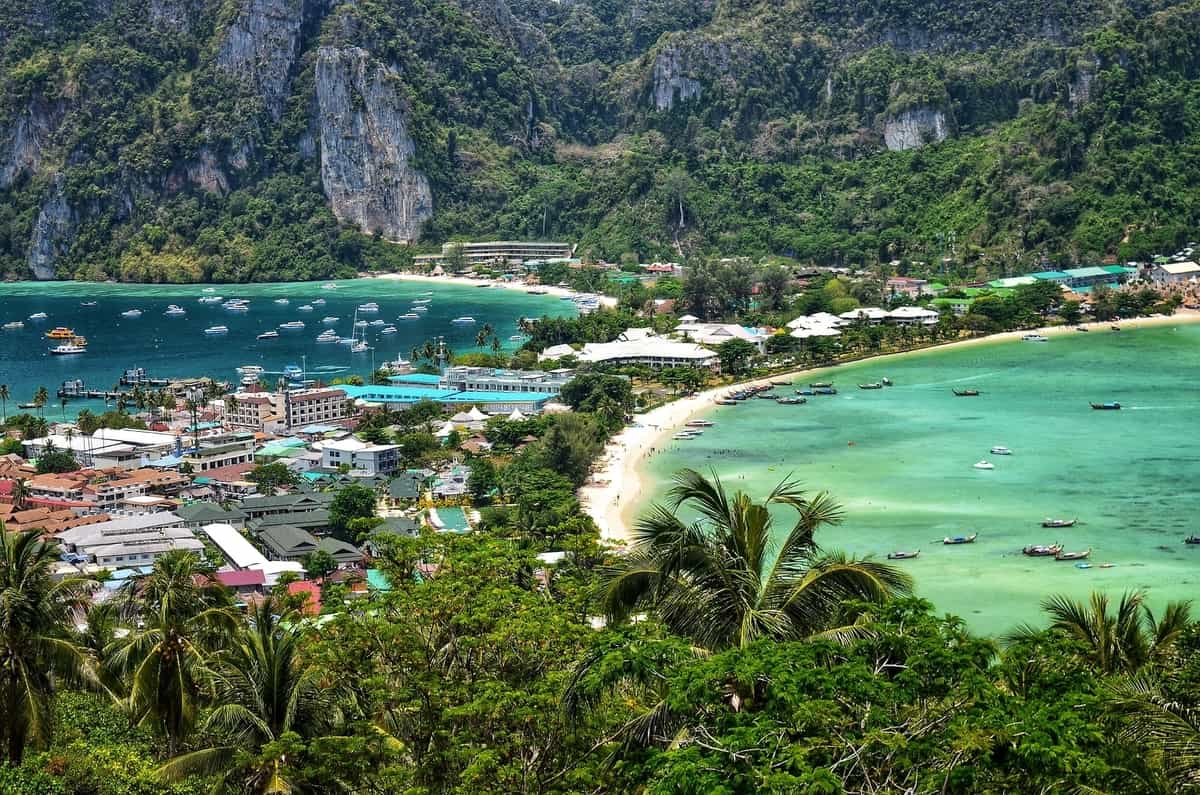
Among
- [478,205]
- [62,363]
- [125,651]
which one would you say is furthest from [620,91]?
[125,651]

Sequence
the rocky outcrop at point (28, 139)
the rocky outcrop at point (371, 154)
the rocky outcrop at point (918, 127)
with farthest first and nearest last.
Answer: the rocky outcrop at point (28, 139) < the rocky outcrop at point (371, 154) < the rocky outcrop at point (918, 127)

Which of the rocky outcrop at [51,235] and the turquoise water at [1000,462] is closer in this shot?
the turquoise water at [1000,462]

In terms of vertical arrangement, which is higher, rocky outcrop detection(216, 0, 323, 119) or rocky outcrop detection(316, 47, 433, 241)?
rocky outcrop detection(216, 0, 323, 119)

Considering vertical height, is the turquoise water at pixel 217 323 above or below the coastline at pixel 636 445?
below

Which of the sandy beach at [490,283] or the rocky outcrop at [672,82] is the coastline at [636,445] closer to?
the sandy beach at [490,283]

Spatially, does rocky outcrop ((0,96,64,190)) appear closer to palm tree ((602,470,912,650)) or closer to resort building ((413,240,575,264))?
resort building ((413,240,575,264))

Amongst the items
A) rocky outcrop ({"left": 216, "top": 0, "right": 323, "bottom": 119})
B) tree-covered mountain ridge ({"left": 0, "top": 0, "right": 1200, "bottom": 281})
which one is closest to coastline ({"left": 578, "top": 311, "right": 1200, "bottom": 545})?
tree-covered mountain ridge ({"left": 0, "top": 0, "right": 1200, "bottom": 281})

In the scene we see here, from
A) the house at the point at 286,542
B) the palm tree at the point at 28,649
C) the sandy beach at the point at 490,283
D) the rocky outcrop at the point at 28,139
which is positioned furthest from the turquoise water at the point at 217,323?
the palm tree at the point at 28,649
